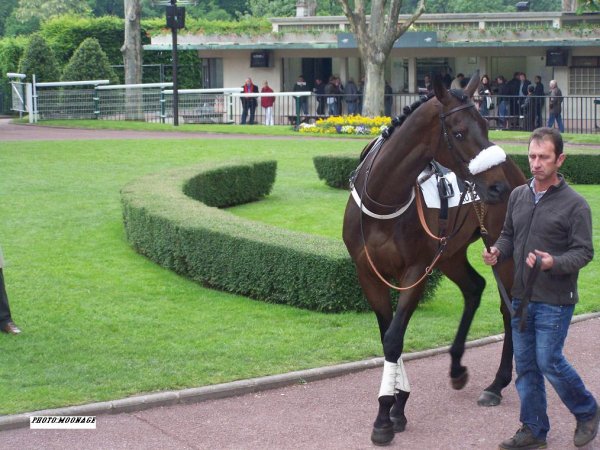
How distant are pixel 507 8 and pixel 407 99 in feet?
111

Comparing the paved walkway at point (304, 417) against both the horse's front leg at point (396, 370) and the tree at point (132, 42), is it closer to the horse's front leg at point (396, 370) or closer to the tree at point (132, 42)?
the horse's front leg at point (396, 370)

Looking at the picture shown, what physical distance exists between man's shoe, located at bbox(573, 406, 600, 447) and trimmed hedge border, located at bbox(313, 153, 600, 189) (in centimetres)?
1187

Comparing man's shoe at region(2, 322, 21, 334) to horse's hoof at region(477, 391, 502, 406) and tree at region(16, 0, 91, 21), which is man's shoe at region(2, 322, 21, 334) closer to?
horse's hoof at region(477, 391, 502, 406)

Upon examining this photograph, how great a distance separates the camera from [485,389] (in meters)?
7.32

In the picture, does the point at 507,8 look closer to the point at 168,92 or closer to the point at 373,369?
the point at 168,92

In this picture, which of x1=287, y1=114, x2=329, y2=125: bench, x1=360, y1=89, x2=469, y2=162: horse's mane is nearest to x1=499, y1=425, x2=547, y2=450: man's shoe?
x1=360, y1=89, x2=469, y2=162: horse's mane

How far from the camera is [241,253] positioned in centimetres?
1027

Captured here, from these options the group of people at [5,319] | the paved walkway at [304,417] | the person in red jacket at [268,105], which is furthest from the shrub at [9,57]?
A: the paved walkway at [304,417]

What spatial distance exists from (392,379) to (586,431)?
4.06 ft

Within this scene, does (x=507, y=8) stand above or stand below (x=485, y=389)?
above

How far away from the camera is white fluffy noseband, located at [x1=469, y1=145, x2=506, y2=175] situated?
605 centimetres

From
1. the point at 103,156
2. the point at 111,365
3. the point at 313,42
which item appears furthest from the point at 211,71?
the point at 111,365

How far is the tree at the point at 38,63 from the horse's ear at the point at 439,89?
30.4m

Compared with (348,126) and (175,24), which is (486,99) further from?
(175,24)
